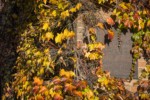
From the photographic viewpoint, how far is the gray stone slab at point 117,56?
449cm

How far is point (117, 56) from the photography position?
14.9 feet

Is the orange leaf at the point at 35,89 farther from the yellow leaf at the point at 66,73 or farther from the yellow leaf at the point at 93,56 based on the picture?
the yellow leaf at the point at 93,56

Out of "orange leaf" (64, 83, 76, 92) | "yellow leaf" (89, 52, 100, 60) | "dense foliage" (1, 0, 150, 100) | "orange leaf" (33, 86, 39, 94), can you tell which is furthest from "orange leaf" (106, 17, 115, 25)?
"orange leaf" (33, 86, 39, 94)

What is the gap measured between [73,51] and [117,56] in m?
0.63

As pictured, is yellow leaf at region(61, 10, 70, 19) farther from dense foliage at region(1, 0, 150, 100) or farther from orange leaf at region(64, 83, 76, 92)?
orange leaf at region(64, 83, 76, 92)

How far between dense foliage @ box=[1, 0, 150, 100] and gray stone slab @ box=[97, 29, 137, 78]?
72 mm

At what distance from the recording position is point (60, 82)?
13.5 ft

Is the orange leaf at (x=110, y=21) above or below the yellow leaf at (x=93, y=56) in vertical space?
above

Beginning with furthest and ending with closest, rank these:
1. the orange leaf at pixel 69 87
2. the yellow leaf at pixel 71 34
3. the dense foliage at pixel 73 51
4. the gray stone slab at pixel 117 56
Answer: the gray stone slab at pixel 117 56 < the yellow leaf at pixel 71 34 < the dense foliage at pixel 73 51 < the orange leaf at pixel 69 87

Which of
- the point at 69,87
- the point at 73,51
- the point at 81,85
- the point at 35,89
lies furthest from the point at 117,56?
the point at 35,89

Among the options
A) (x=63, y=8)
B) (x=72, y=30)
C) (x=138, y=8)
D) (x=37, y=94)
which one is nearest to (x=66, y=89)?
(x=37, y=94)

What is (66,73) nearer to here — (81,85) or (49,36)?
(81,85)

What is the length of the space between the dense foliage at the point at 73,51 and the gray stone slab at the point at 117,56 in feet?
0.24

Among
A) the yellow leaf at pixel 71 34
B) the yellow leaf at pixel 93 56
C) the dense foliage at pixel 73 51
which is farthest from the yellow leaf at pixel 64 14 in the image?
the yellow leaf at pixel 93 56
